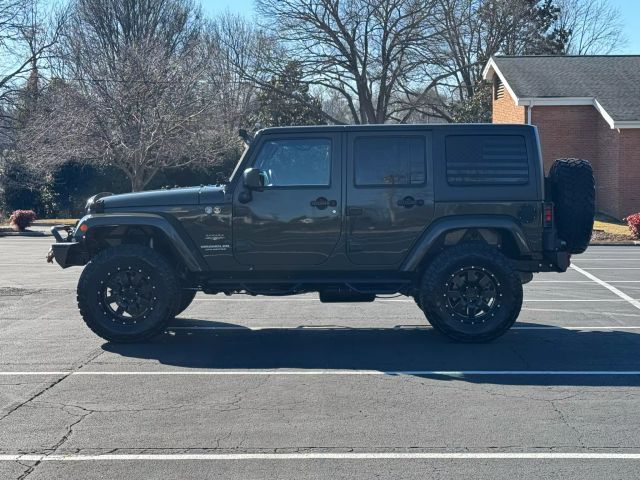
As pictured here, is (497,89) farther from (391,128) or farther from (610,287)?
(391,128)

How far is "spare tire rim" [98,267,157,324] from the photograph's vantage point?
9008mm

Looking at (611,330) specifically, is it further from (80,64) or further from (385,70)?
(385,70)

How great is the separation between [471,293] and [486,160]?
1386mm

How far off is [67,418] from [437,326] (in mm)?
4013

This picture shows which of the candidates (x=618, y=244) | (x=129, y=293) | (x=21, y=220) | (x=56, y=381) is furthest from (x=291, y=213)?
(x=21, y=220)

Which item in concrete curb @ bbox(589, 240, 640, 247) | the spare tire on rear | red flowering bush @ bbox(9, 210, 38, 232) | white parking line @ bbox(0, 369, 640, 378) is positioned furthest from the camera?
red flowering bush @ bbox(9, 210, 38, 232)

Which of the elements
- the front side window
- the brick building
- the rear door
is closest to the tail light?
the rear door

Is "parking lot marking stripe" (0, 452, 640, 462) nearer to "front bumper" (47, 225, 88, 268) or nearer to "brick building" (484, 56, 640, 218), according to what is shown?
"front bumper" (47, 225, 88, 268)

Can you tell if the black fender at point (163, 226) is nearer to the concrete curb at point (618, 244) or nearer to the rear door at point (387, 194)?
the rear door at point (387, 194)

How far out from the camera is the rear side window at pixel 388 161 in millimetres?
9016

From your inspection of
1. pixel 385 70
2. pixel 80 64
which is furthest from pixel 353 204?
pixel 385 70

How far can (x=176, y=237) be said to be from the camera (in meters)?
8.93

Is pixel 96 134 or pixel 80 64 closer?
pixel 96 134

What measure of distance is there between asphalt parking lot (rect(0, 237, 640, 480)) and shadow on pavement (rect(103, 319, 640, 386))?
0.03 meters
